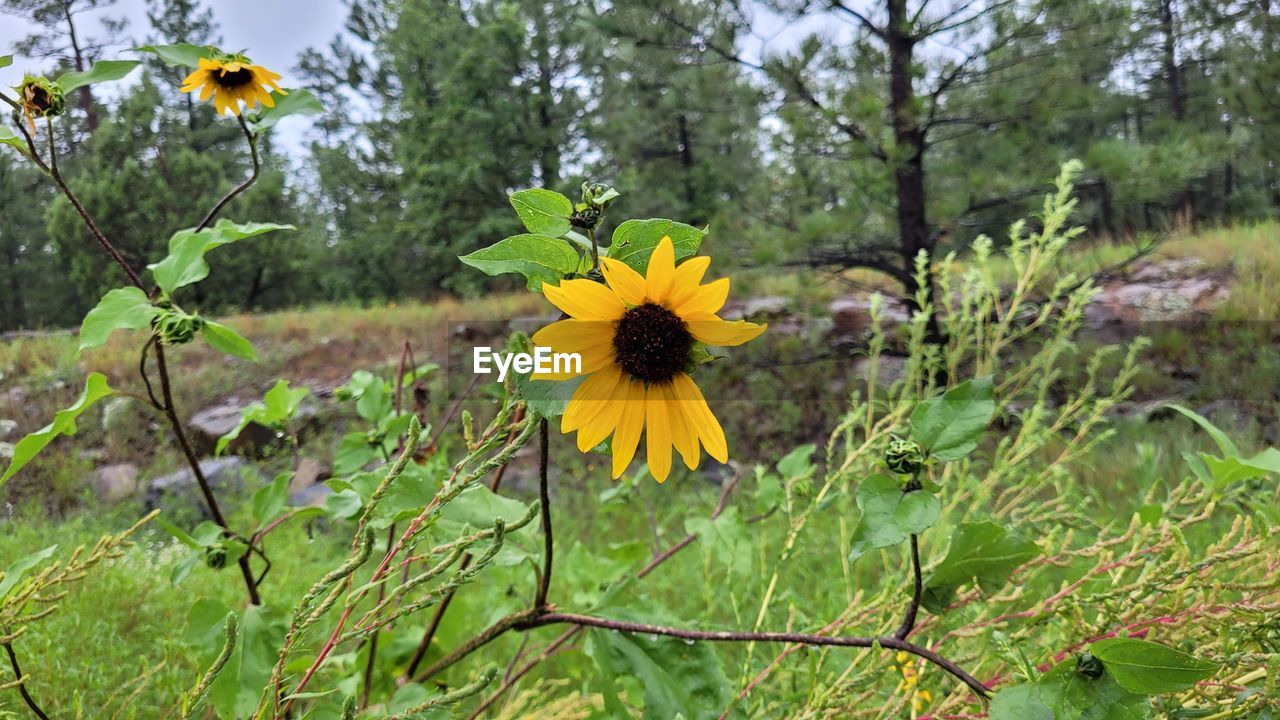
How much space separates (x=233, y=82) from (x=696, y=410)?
0.49 metres

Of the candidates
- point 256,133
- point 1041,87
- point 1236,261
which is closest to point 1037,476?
point 256,133

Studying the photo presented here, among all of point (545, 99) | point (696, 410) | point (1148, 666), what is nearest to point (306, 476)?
point (696, 410)

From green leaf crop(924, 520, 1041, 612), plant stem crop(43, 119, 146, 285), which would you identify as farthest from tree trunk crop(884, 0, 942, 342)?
plant stem crop(43, 119, 146, 285)

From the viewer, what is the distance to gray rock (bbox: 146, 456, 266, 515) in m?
2.01

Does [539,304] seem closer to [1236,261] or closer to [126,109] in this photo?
[126,109]

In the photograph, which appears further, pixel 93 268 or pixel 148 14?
pixel 148 14

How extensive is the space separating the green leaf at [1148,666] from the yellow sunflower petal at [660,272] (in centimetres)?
21

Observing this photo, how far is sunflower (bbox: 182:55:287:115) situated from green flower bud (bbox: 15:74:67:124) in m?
0.08

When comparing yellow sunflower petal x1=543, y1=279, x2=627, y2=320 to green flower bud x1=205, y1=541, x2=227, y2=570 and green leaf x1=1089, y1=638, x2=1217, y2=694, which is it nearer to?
green leaf x1=1089, y1=638, x2=1217, y2=694

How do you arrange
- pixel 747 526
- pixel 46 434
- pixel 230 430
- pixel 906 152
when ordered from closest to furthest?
pixel 46 434 < pixel 747 526 < pixel 906 152 < pixel 230 430

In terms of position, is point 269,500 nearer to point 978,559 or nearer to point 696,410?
point 696,410

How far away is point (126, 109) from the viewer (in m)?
3.71

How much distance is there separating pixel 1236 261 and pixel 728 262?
3319 mm

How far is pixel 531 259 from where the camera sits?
0.23 meters
